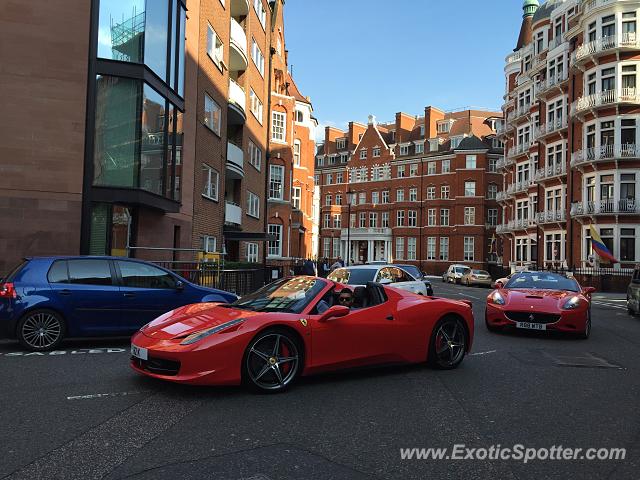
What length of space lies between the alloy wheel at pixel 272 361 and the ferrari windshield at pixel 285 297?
0.42m

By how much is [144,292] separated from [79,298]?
1.02m

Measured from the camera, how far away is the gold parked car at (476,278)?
3970 centimetres

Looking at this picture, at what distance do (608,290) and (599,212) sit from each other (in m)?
4.95

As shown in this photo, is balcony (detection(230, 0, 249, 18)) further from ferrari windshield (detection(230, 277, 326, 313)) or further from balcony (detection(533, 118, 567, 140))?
balcony (detection(533, 118, 567, 140))

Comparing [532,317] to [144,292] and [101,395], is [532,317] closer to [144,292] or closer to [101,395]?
[144,292]

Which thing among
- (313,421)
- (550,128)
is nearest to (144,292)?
(313,421)

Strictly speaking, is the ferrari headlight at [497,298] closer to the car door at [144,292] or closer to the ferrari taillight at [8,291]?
the car door at [144,292]

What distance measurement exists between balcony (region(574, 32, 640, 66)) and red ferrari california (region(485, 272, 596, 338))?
28.2 metres

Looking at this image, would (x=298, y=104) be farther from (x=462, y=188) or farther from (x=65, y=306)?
(x=65, y=306)

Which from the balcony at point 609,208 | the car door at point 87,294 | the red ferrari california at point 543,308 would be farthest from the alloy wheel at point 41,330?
the balcony at point 609,208

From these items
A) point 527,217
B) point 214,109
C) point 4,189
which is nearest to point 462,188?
point 527,217

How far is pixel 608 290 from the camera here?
31875mm

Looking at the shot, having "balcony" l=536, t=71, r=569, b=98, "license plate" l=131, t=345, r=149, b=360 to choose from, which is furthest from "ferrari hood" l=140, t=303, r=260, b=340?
"balcony" l=536, t=71, r=569, b=98

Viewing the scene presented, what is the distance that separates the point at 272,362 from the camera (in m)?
5.72
